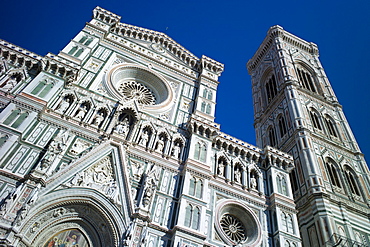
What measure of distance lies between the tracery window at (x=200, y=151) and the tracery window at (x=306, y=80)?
1511 cm

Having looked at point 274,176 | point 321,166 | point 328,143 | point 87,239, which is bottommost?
point 87,239

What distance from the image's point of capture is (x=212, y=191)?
1312 cm

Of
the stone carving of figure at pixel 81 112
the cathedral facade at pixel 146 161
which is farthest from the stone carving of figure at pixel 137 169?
the stone carving of figure at pixel 81 112

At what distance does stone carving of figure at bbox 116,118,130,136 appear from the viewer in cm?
1317

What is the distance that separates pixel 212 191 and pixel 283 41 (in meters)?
22.3

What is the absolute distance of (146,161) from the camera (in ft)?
42.0

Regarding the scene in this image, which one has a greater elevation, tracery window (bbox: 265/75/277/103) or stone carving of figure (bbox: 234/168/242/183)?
tracery window (bbox: 265/75/277/103)

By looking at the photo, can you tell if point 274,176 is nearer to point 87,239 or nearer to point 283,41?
point 87,239

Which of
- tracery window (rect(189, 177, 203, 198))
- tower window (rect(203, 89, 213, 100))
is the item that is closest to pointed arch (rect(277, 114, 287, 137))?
tower window (rect(203, 89, 213, 100))

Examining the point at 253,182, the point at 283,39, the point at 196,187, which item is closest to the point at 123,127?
the point at 196,187

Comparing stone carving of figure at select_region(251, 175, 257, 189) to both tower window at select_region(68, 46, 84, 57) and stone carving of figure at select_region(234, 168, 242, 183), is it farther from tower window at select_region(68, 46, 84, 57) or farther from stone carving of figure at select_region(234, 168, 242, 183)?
tower window at select_region(68, 46, 84, 57)

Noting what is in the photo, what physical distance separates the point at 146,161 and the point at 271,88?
18.5 metres

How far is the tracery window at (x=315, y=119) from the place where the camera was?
849 inches

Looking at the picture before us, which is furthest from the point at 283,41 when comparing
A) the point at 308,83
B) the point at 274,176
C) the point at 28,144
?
the point at 28,144
